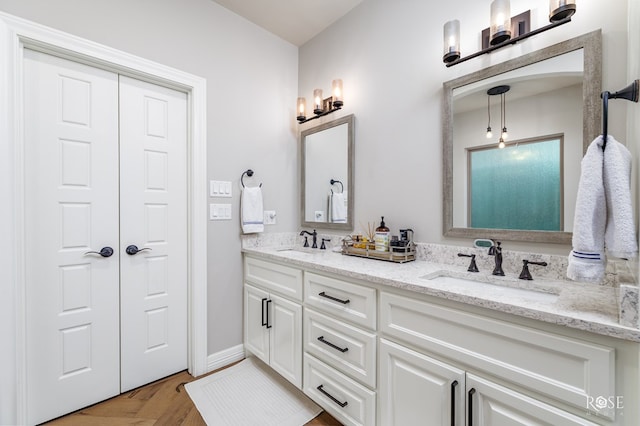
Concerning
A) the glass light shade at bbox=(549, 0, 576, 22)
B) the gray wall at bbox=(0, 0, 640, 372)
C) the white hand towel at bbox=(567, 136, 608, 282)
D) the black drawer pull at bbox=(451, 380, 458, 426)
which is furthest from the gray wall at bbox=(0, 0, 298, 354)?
the white hand towel at bbox=(567, 136, 608, 282)

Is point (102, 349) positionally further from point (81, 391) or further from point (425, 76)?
point (425, 76)

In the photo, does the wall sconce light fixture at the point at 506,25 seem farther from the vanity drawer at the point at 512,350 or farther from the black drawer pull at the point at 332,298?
the black drawer pull at the point at 332,298

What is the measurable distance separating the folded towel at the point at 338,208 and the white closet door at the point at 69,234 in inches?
59.6

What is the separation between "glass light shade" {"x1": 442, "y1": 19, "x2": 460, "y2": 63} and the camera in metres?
1.51

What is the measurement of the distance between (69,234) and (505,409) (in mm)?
2297

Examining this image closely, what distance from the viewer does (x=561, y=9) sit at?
117 cm

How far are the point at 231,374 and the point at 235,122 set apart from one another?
1.93 metres

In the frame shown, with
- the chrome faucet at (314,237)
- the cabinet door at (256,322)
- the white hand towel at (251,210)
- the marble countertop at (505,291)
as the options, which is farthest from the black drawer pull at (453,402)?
the white hand towel at (251,210)

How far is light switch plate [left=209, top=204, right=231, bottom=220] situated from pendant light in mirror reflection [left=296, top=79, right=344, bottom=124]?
0.99 meters

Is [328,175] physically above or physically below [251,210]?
above

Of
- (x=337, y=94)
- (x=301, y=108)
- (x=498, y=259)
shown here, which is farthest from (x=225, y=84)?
(x=498, y=259)

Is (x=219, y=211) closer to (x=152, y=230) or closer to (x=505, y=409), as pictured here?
(x=152, y=230)

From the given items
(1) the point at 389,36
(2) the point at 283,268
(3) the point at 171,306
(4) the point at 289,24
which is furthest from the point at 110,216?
(1) the point at 389,36

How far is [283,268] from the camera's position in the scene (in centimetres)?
186
